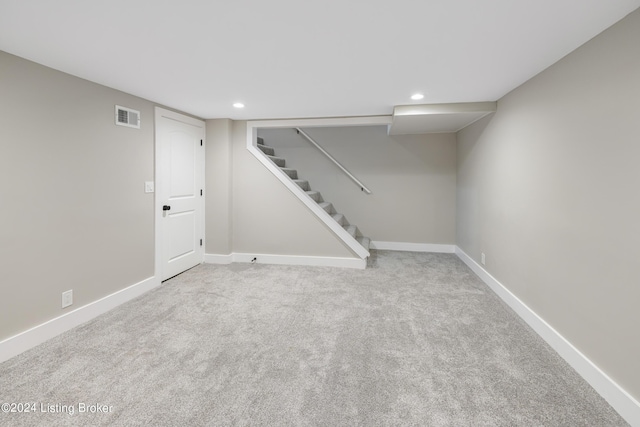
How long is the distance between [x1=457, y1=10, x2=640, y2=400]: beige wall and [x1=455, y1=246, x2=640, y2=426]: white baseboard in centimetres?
4

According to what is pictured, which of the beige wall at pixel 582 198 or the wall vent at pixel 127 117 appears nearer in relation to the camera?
the beige wall at pixel 582 198

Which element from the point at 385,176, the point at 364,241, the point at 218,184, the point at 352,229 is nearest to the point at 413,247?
the point at 364,241

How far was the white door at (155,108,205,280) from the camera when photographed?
10.7 feet

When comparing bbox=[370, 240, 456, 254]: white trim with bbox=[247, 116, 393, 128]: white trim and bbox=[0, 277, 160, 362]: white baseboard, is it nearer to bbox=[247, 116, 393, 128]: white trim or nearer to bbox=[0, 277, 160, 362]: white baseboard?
bbox=[247, 116, 393, 128]: white trim

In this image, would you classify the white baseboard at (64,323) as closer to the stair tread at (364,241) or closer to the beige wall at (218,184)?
the beige wall at (218,184)

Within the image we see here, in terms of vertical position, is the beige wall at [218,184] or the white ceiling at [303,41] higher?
the white ceiling at [303,41]

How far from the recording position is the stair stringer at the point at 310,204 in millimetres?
3994

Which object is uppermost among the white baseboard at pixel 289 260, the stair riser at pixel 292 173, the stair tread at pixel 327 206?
the stair riser at pixel 292 173

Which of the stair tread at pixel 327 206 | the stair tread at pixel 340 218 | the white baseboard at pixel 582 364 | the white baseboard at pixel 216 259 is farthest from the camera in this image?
the stair tread at pixel 340 218

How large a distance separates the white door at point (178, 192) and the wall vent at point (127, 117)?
0.26 metres

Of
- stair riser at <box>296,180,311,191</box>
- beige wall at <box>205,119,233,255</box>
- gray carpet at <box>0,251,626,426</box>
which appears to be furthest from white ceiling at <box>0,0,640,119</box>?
gray carpet at <box>0,251,626,426</box>

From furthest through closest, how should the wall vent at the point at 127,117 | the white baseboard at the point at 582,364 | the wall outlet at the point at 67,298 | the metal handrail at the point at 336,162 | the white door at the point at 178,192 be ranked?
the metal handrail at the point at 336,162 → the white door at the point at 178,192 → the wall vent at the point at 127,117 → the wall outlet at the point at 67,298 → the white baseboard at the point at 582,364

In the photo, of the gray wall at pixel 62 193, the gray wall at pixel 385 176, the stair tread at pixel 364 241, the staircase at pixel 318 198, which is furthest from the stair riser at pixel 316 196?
the gray wall at pixel 62 193

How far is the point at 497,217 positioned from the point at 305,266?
246cm
